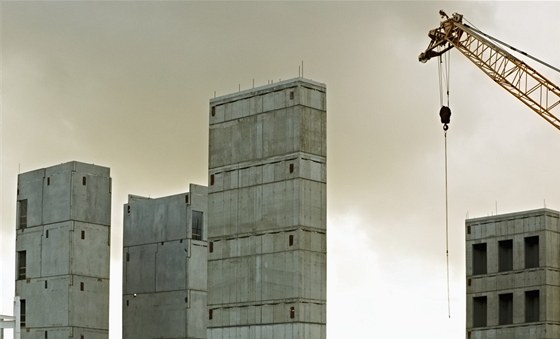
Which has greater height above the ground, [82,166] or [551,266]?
[82,166]

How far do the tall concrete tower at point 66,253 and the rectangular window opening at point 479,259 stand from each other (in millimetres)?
27029

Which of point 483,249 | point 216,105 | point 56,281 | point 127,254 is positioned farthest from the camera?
point 483,249

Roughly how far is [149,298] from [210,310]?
1817cm

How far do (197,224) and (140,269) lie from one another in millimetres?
5405

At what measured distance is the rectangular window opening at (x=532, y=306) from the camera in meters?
85.5

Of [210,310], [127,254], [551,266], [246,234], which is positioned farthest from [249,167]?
[551,266]

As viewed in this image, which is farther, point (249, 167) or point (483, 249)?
point (483, 249)

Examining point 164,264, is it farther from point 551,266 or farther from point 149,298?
point 551,266

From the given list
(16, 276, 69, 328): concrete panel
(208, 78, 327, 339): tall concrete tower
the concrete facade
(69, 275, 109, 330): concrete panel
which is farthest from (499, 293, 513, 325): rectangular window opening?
(16, 276, 69, 328): concrete panel

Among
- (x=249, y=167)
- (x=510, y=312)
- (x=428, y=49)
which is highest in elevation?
(x=428, y=49)

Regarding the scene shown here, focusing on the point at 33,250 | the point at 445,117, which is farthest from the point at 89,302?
the point at 445,117

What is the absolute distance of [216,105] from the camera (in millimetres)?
64812

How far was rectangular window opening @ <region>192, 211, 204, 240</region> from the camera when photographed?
261 ft

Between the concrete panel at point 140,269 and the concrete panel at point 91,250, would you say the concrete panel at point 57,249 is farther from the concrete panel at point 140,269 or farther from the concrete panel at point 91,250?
the concrete panel at point 140,269
